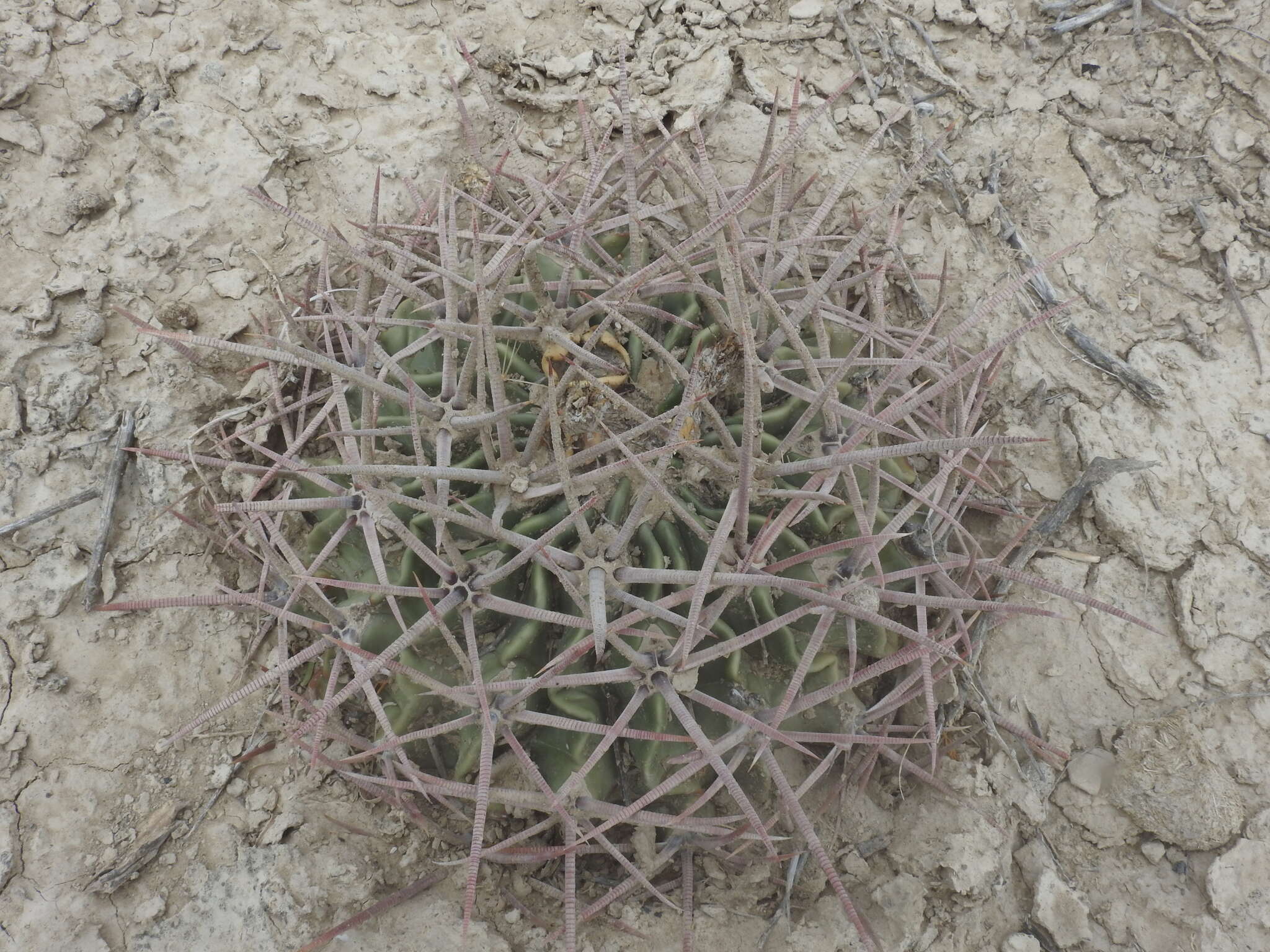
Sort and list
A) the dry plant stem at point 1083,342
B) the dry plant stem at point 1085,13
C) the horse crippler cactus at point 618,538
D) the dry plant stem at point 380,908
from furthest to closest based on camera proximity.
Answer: the dry plant stem at point 1085,13 < the dry plant stem at point 1083,342 < the dry plant stem at point 380,908 < the horse crippler cactus at point 618,538

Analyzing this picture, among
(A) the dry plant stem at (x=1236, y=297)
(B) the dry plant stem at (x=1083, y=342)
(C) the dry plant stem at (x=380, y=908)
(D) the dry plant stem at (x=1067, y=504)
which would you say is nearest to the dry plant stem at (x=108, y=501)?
(C) the dry plant stem at (x=380, y=908)

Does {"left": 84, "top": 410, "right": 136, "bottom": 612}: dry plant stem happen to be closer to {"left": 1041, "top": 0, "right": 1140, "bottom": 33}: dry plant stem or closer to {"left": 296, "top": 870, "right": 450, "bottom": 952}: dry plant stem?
{"left": 296, "top": 870, "right": 450, "bottom": 952}: dry plant stem

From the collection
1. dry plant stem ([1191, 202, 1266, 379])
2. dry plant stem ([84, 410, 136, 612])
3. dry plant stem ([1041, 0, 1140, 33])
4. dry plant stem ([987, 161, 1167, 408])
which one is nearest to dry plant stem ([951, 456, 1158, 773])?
dry plant stem ([987, 161, 1167, 408])

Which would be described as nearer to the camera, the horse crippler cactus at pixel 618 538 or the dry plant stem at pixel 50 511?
the horse crippler cactus at pixel 618 538

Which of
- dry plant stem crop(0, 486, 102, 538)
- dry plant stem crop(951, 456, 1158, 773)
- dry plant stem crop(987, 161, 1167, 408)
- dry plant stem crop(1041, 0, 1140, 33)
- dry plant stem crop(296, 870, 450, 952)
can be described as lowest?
dry plant stem crop(296, 870, 450, 952)

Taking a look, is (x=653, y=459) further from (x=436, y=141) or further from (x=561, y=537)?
(x=436, y=141)

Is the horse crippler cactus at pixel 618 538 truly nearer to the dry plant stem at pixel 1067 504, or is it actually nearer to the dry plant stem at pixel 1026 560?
the dry plant stem at pixel 1026 560

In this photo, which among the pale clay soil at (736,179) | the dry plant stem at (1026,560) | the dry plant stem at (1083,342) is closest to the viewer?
the pale clay soil at (736,179)
